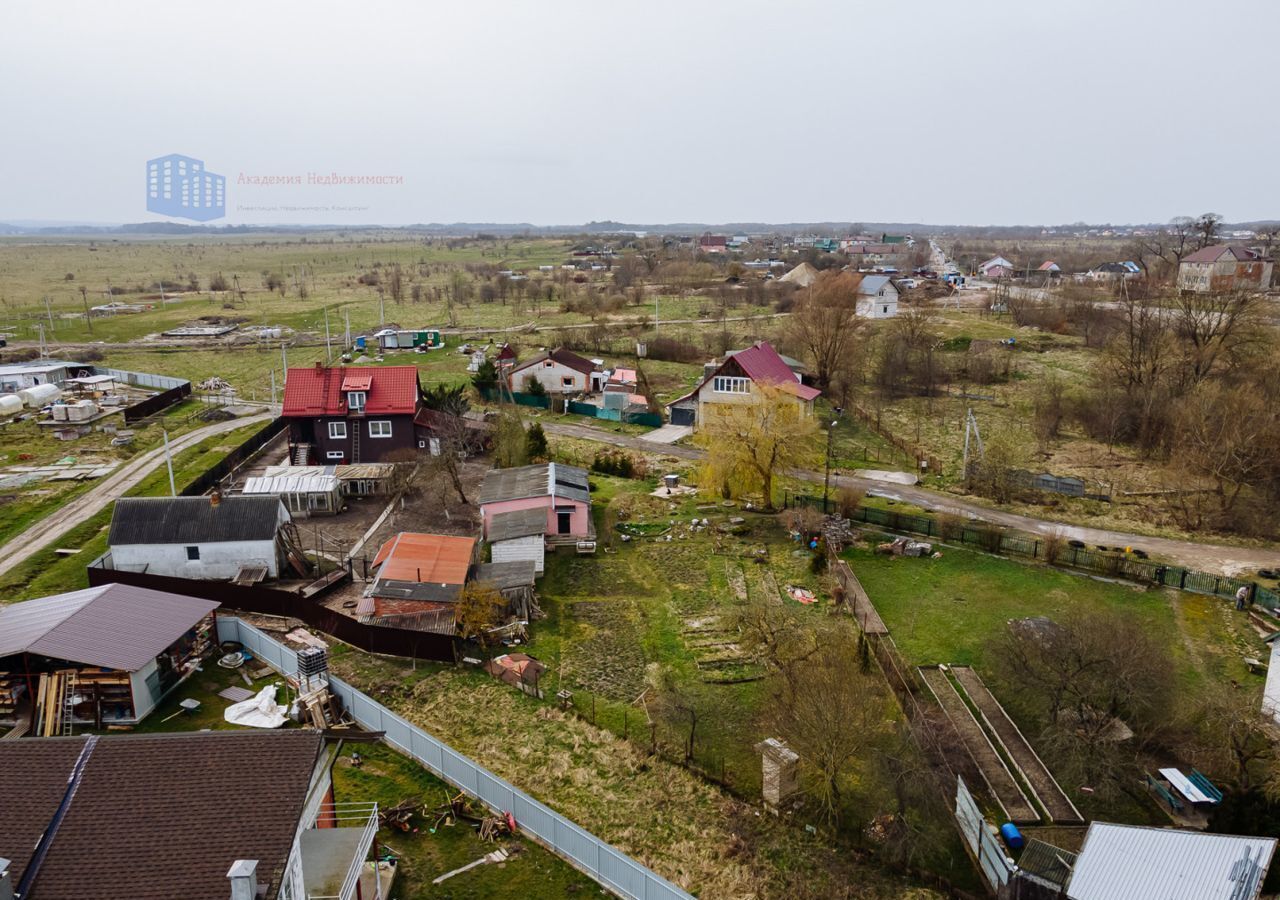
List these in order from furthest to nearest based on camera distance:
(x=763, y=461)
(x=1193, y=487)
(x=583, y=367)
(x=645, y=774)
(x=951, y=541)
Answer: (x=583, y=367)
(x=1193, y=487)
(x=763, y=461)
(x=951, y=541)
(x=645, y=774)

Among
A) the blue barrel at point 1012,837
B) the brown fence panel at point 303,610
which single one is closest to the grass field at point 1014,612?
the blue barrel at point 1012,837

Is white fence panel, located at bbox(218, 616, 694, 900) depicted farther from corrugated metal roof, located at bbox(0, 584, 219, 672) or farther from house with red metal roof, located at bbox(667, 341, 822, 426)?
house with red metal roof, located at bbox(667, 341, 822, 426)

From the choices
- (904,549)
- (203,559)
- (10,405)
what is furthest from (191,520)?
(10,405)

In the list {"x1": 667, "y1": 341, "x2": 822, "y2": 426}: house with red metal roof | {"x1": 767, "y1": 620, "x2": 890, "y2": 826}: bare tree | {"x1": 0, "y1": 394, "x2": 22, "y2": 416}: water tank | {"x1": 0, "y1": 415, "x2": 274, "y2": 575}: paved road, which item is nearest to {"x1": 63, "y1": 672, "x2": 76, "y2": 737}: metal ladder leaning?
{"x1": 0, "y1": 415, "x2": 274, "y2": 575}: paved road

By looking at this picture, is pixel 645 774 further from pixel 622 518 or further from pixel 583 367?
pixel 583 367

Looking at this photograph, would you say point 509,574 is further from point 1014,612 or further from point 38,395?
point 38,395

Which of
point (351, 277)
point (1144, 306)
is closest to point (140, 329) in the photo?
point (351, 277)
